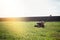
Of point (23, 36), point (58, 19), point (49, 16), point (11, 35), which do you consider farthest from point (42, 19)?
point (11, 35)

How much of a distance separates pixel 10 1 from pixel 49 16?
20.8 inches

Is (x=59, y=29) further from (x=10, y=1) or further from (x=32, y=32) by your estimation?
(x=10, y=1)

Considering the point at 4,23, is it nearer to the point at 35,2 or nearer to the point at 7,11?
the point at 7,11

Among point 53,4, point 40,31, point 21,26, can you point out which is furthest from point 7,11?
point 53,4

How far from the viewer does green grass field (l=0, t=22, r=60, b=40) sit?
4.89 feet

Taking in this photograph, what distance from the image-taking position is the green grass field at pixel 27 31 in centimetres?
149

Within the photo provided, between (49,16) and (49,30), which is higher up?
(49,16)

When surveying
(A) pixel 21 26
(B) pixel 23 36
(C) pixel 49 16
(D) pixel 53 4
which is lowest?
(B) pixel 23 36

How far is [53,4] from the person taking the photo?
5.09 ft

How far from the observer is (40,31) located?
1.51 metres

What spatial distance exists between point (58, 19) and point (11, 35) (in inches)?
→ 24.6

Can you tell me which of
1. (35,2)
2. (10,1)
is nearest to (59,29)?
(35,2)

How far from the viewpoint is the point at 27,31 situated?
4.96ft

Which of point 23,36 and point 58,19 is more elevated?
point 58,19
